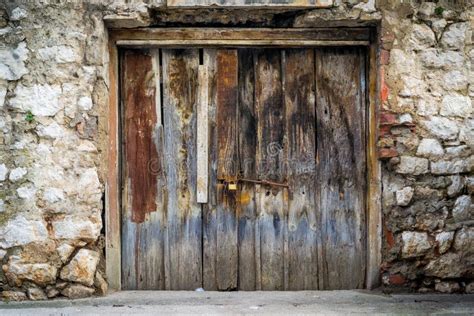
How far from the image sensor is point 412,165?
4.39 m

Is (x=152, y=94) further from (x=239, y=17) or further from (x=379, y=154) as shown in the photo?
(x=379, y=154)

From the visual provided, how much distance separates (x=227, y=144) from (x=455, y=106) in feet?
4.85

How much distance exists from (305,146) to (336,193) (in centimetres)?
37

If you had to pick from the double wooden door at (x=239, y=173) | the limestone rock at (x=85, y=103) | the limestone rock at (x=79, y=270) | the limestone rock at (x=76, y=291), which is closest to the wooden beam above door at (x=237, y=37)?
the double wooden door at (x=239, y=173)

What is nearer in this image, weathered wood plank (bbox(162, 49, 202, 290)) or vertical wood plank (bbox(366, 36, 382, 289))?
vertical wood plank (bbox(366, 36, 382, 289))

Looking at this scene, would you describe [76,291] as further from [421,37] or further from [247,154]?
[421,37]

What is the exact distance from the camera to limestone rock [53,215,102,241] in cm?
429

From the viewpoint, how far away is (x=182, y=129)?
15.1ft

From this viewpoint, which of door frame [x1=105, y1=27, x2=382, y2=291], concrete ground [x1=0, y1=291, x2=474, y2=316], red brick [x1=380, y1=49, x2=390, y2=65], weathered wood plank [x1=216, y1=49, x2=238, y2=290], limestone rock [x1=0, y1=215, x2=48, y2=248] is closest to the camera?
concrete ground [x1=0, y1=291, x2=474, y2=316]

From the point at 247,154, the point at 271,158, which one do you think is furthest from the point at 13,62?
the point at 271,158

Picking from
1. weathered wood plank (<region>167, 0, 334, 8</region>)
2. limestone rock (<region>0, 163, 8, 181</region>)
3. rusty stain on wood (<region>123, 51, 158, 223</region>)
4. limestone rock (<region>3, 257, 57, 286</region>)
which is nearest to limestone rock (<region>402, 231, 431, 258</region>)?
weathered wood plank (<region>167, 0, 334, 8</region>)

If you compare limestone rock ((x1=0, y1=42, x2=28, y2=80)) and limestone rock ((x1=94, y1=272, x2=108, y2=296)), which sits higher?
limestone rock ((x1=0, y1=42, x2=28, y2=80))

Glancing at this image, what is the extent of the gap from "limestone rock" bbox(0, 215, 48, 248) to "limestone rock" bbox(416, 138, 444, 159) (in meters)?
2.42

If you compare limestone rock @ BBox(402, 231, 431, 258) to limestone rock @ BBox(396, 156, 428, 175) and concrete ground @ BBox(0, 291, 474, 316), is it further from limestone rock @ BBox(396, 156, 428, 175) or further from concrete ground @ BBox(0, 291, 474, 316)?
limestone rock @ BBox(396, 156, 428, 175)
